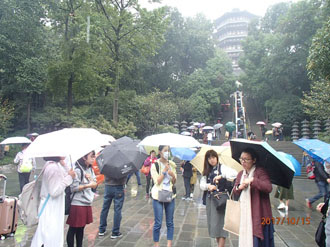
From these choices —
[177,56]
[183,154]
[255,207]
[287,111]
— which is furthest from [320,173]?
[177,56]

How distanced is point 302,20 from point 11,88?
2560cm

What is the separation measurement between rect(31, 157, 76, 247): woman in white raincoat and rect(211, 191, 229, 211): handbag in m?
2.03

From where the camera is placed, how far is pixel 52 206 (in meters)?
3.34

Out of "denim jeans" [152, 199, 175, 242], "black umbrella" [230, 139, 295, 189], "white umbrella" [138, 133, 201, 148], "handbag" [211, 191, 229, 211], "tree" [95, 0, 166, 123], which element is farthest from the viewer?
"tree" [95, 0, 166, 123]

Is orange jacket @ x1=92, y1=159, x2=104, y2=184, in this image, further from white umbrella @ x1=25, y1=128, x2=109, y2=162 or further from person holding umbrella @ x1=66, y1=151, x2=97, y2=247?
Result: white umbrella @ x1=25, y1=128, x2=109, y2=162

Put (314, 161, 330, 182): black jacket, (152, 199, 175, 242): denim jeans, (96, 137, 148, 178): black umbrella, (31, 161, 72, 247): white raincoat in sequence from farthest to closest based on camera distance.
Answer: (314, 161, 330, 182): black jacket, (96, 137, 148, 178): black umbrella, (152, 199, 175, 242): denim jeans, (31, 161, 72, 247): white raincoat

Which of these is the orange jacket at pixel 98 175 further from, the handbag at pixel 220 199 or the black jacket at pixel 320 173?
the black jacket at pixel 320 173

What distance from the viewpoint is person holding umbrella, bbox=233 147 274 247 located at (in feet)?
9.12

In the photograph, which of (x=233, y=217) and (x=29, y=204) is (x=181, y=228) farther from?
(x=29, y=204)

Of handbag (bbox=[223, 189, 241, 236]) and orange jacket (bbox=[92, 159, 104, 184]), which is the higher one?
handbag (bbox=[223, 189, 241, 236])

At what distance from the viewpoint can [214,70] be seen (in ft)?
106

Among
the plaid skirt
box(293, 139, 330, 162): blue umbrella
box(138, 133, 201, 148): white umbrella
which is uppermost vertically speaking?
box(138, 133, 201, 148): white umbrella

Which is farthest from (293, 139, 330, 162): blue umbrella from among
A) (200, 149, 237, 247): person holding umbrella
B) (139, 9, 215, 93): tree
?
(139, 9, 215, 93): tree

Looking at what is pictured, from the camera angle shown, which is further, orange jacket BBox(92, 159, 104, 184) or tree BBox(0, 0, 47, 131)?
tree BBox(0, 0, 47, 131)
